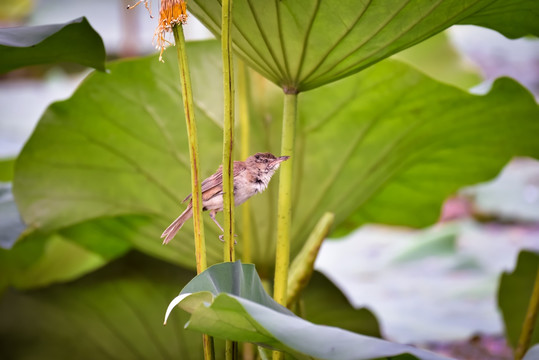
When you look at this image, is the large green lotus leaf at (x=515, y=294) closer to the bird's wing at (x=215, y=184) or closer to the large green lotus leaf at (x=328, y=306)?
the large green lotus leaf at (x=328, y=306)

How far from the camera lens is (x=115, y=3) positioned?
2.41m

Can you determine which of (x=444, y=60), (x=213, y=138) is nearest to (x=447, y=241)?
(x=444, y=60)

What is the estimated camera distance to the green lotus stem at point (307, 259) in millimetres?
496

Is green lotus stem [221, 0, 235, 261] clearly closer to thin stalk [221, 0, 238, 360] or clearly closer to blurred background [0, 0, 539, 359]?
thin stalk [221, 0, 238, 360]

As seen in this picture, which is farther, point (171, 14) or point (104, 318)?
point (104, 318)

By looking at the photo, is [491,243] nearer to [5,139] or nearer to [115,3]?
[5,139]

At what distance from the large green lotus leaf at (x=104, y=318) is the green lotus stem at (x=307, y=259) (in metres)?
0.28

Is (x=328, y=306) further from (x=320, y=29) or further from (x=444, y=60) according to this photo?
(x=444, y=60)

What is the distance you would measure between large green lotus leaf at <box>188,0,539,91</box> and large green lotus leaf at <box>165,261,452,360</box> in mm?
155

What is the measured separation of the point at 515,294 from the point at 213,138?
50cm

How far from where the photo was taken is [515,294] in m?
0.84

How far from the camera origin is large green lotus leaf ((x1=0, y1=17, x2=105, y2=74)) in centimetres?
45

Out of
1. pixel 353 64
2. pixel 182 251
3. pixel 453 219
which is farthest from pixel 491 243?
pixel 353 64

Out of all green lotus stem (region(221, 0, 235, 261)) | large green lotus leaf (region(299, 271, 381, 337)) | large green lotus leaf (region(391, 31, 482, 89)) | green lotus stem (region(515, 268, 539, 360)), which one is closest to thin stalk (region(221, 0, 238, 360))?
green lotus stem (region(221, 0, 235, 261))
